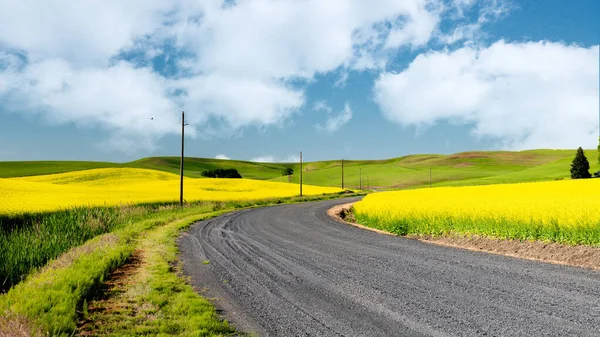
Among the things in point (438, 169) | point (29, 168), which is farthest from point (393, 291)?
point (438, 169)

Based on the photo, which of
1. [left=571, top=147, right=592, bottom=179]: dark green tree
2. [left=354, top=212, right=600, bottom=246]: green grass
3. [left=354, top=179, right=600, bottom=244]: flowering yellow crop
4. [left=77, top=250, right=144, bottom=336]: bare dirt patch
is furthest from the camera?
[left=571, top=147, right=592, bottom=179]: dark green tree

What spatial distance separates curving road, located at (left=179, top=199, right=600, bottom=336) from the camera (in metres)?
6.50

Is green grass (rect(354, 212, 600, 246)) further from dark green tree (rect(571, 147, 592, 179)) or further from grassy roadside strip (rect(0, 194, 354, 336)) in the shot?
dark green tree (rect(571, 147, 592, 179))

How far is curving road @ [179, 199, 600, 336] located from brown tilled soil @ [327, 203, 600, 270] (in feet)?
3.97

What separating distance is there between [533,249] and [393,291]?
7.61 metres

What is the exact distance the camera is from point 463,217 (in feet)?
57.5

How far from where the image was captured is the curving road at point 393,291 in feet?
21.3

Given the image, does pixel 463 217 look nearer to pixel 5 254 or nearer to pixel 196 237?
pixel 196 237

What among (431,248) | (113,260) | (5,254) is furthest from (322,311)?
(5,254)

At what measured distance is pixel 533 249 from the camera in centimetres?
1348

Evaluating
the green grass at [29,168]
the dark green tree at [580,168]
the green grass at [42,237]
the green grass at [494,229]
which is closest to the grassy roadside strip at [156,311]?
the green grass at [42,237]

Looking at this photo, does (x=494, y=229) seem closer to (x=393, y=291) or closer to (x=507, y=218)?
(x=507, y=218)

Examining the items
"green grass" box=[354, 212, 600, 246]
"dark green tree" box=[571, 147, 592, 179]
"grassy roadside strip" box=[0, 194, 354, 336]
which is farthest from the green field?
"grassy roadside strip" box=[0, 194, 354, 336]

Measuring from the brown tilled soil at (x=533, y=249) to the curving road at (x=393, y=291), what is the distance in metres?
1.21
